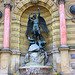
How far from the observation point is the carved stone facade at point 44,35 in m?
13.0

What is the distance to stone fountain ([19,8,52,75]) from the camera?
505 inches

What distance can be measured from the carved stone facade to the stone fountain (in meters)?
0.57

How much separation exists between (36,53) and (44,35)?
A: 278cm

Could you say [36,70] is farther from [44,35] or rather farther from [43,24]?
[43,24]

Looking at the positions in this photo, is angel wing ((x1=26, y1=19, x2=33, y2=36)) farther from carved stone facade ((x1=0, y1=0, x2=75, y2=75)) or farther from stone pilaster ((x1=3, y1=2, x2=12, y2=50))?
stone pilaster ((x1=3, y1=2, x2=12, y2=50))

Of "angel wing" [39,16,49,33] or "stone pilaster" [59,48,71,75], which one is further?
"angel wing" [39,16,49,33]

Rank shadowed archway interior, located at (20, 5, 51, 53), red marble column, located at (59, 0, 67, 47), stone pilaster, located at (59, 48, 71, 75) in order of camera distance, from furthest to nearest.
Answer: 1. shadowed archway interior, located at (20, 5, 51, 53)
2. red marble column, located at (59, 0, 67, 47)
3. stone pilaster, located at (59, 48, 71, 75)

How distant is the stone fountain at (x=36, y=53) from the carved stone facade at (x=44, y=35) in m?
0.57

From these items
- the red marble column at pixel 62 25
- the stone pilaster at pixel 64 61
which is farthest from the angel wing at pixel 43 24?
the stone pilaster at pixel 64 61

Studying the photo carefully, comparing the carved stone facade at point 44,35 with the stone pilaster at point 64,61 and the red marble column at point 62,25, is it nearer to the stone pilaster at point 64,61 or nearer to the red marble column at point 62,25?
the stone pilaster at point 64,61

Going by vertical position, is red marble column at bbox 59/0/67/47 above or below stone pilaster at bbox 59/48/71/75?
above

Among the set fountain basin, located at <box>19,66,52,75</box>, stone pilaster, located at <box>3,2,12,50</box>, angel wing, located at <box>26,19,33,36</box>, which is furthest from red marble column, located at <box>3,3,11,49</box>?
fountain basin, located at <box>19,66,52,75</box>

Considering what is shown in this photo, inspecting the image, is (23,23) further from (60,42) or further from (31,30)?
(60,42)

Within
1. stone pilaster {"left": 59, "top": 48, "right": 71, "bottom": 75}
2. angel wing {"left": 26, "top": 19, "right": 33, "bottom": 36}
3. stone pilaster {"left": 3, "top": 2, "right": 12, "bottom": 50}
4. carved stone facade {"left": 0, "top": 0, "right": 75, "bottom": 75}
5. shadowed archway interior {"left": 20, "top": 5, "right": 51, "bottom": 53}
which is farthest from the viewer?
angel wing {"left": 26, "top": 19, "right": 33, "bottom": 36}
